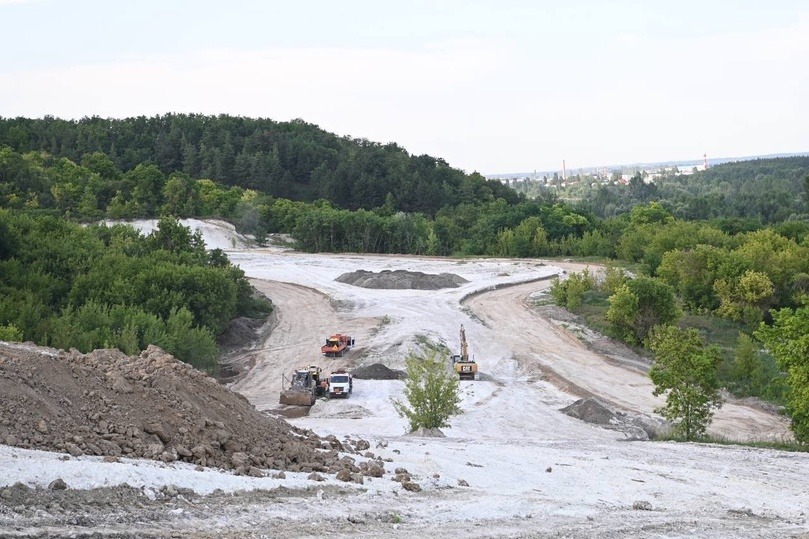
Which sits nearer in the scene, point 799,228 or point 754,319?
point 754,319

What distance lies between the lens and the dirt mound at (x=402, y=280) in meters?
71.6

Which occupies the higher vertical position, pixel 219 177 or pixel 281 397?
pixel 219 177

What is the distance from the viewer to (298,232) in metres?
97.9

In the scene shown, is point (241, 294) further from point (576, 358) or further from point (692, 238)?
point (692, 238)

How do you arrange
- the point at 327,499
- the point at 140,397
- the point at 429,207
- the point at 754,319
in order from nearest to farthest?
the point at 327,499, the point at 140,397, the point at 754,319, the point at 429,207

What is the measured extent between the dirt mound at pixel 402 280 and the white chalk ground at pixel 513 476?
23.6 m

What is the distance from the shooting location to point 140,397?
17438 millimetres

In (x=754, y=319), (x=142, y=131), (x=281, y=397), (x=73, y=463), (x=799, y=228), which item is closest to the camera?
(x=73, y=463)

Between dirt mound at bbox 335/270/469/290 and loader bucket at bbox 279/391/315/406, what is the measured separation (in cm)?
3318

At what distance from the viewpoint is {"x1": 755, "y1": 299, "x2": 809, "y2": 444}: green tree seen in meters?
29.2

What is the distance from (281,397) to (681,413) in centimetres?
1481

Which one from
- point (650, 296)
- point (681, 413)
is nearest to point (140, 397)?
point (681, 413)

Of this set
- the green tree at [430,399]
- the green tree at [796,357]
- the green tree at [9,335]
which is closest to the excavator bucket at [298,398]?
the green tree at [430,399]

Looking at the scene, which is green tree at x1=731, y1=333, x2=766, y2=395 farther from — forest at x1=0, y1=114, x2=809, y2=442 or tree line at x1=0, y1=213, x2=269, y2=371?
tree line at x1=0, y1=213, x2=269, y2=371
